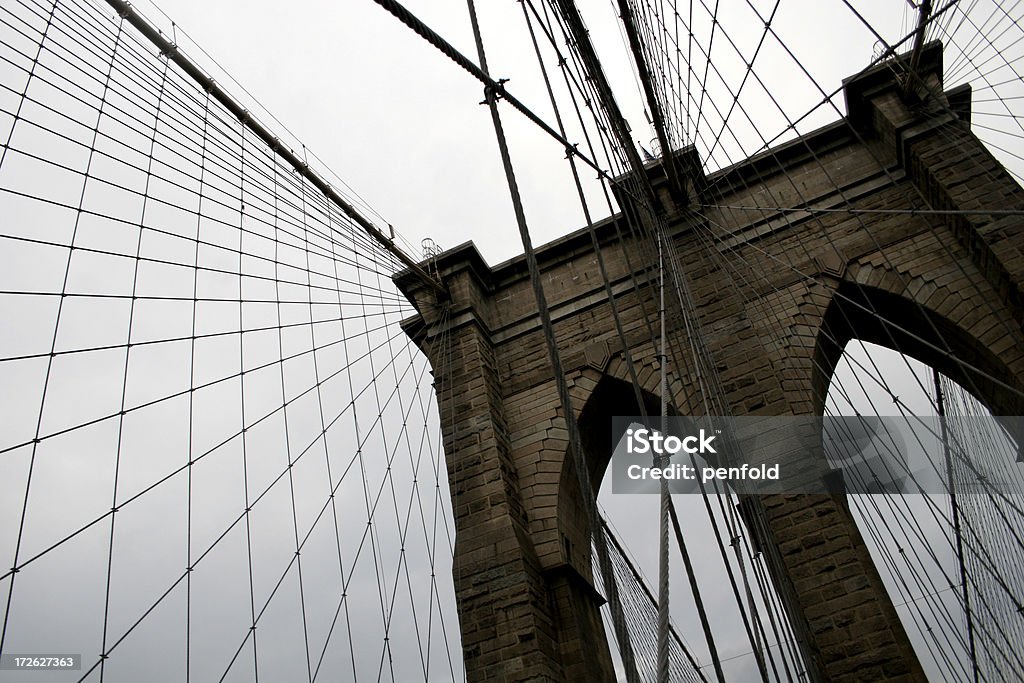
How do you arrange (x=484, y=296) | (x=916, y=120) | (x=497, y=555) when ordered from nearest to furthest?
1. (x=497, y=555)
2. (x=916, y=120)
3. (x=484, y=296)

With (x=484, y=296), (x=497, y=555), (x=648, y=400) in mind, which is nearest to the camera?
(x=497, y=555)

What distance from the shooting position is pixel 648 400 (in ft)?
27.8

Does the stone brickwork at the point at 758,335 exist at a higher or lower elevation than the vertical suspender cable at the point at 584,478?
higher

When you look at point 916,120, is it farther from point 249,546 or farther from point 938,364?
point 249,546

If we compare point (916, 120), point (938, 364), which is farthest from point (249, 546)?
point (916, 120)

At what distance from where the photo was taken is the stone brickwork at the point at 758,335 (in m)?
6.50

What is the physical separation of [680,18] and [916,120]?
9.86 feet

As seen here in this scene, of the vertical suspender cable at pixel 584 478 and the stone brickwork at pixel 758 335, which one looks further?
the stone brickwork at pixel 758 335

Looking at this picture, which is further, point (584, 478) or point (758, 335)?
point (758, 335)

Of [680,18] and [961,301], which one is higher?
[680,18]

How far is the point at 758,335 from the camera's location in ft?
25.3

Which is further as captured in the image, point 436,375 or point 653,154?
point 653,154

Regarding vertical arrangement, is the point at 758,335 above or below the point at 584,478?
above

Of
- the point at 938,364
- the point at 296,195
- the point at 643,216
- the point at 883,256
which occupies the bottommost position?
the point at 938,364
